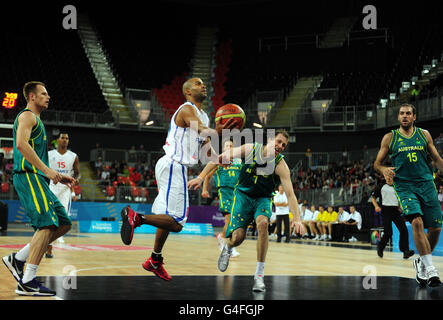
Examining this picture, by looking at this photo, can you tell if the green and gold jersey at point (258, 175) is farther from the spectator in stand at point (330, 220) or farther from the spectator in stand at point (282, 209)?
the spectator in stand at point (330, 220)

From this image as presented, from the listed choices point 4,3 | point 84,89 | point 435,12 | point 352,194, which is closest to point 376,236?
point 352,194

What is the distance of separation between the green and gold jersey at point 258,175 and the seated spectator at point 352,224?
13.4 m

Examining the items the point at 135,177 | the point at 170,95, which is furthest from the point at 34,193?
the point at 170,95

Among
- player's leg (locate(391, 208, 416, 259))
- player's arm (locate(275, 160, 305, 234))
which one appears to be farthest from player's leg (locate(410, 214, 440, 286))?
player's leg (locate(391, 208, 416, 259))

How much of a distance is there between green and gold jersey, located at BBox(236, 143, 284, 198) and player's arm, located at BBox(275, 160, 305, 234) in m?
0.10

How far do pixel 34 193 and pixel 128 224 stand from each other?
3.56ft

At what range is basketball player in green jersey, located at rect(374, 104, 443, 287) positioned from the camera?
6.58 meters

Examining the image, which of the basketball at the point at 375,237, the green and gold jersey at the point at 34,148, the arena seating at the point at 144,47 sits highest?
the arena seating at the point at 144,47

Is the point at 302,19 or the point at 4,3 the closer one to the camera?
the point at 4,3

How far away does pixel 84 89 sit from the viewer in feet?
111

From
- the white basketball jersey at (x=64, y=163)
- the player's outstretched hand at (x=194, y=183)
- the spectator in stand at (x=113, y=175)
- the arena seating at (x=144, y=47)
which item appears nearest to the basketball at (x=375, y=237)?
the white basketball jersey at (x=64, y=163)

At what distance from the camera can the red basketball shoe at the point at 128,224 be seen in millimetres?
5734
